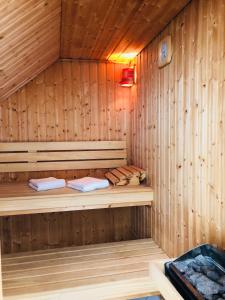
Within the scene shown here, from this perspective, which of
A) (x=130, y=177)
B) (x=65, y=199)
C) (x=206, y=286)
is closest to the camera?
(x=206, y=286)

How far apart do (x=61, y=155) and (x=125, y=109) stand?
1.07m

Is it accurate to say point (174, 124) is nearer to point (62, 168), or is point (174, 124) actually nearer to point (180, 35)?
point (180, 35)

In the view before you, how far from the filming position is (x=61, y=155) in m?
3.42

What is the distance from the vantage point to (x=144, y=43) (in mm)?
2855

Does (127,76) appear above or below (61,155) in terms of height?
above

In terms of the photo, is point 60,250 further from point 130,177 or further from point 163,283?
point 163,283

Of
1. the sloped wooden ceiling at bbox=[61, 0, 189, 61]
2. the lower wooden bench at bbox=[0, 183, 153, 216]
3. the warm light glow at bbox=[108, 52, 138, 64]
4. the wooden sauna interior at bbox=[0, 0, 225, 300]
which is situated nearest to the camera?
the wooden sauna interior at bbox=[0, 0, 225, 300]

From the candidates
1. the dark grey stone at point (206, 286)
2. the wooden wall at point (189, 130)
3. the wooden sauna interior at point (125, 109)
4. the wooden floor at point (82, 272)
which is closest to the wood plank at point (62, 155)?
the wooden sauna interior at point (125, 109)

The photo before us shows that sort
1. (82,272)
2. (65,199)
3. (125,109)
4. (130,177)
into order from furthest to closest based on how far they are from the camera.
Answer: (125,109) < (130,177) < (65,199) < (82,272)

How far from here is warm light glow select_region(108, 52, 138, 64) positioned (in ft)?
10.7

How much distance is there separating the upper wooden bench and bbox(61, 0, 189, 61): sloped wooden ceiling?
1194 millimetres

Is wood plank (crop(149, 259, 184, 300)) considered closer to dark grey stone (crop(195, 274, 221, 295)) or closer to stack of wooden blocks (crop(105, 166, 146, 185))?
dark grey stone (crop(195, 274, 221, 295))

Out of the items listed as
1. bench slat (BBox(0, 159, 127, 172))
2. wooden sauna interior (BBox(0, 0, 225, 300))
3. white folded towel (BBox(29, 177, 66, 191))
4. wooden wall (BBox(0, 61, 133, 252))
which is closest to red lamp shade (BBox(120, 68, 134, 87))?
wooden sauna interior (BBox(0, 0, 225, 300))

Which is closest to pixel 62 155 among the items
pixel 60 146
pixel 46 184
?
pixel 60 146
